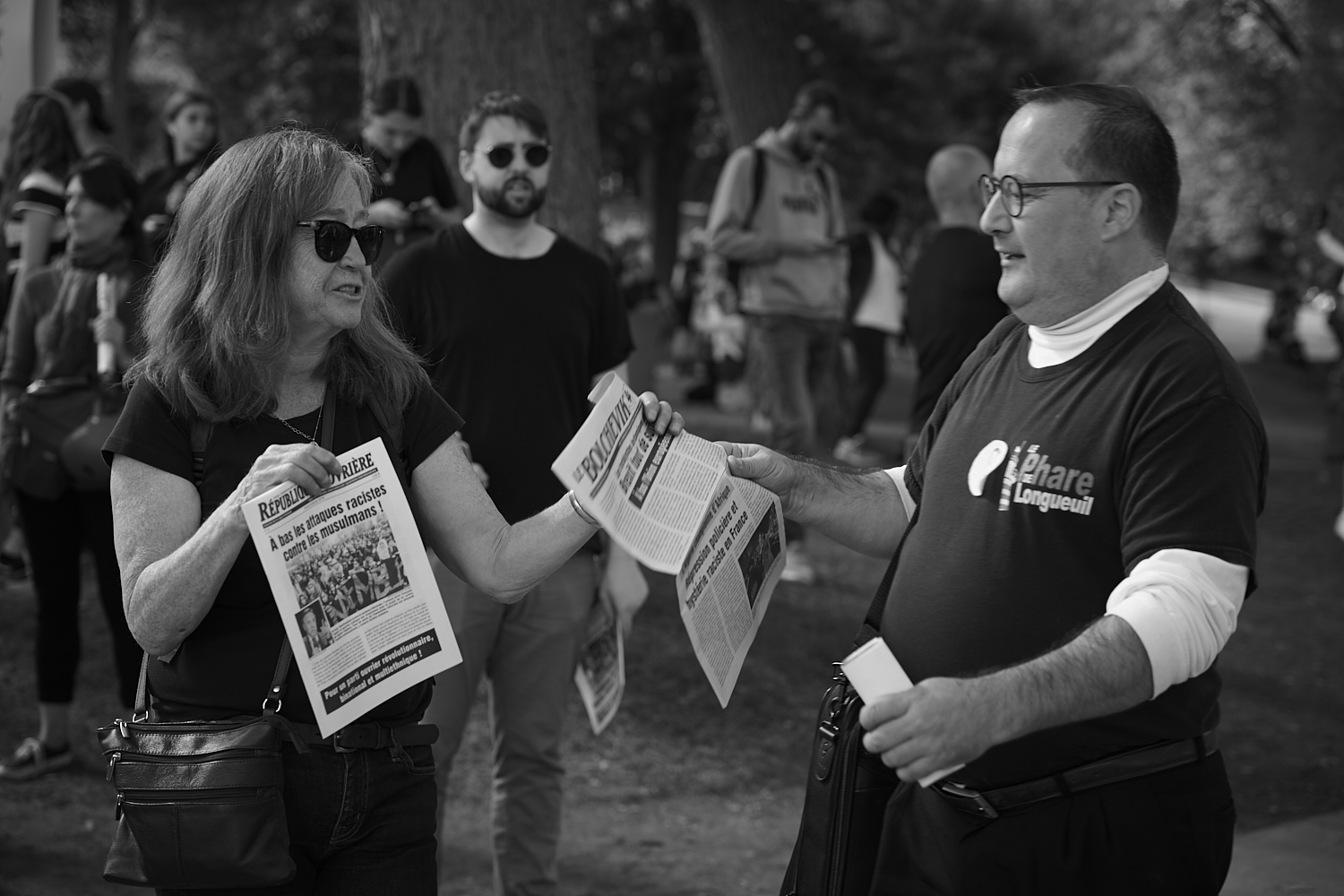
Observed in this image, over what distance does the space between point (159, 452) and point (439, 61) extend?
3873 millimetres

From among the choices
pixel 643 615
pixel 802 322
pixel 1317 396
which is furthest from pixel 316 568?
pixel 1317 396

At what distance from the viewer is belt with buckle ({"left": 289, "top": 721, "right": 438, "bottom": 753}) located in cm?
259

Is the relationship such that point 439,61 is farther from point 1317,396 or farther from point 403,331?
point 1317,396

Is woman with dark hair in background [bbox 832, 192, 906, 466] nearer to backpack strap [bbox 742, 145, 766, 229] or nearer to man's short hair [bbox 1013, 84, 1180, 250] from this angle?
backpack strap [bbox 742, 145, 766, 229]

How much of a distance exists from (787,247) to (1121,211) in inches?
204

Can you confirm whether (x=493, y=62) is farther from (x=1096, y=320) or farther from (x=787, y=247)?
(x=1096, y=320)

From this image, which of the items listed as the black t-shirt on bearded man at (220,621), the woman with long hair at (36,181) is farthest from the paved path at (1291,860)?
the woman with long hair at (36,181)

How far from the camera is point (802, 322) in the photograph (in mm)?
7848

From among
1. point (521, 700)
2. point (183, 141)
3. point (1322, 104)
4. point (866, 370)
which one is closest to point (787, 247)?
point (183, 141)

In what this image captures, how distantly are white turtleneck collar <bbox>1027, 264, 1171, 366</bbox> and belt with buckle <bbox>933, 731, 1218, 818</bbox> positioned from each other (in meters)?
0.70

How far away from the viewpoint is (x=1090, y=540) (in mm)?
2424

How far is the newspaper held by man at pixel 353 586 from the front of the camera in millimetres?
2459

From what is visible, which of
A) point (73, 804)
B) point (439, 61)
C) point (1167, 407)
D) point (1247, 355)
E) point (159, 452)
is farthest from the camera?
point (1247, 355)

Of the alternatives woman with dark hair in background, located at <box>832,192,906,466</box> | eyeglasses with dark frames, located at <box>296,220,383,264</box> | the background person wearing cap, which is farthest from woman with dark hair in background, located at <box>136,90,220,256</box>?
woman with dark hair in background, located at <box>832,192,906,466</box>
